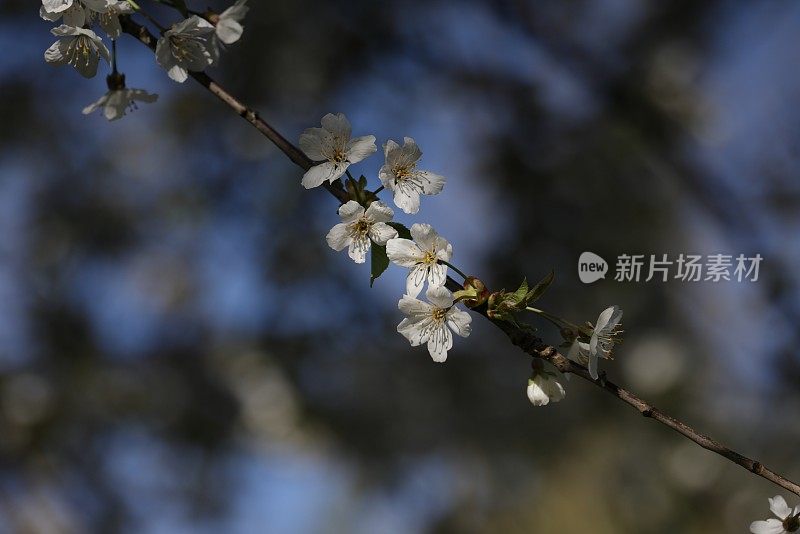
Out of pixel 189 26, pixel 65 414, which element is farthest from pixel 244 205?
pixel 189 26

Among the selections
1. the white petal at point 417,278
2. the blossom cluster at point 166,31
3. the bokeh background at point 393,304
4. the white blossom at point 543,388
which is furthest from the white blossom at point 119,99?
the bokeh background at point 393,304

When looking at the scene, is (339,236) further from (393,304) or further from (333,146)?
(393,304)

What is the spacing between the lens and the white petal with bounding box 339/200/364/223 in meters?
0.48

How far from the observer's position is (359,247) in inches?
19.8

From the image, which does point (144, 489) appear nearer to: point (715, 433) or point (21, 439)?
point (21, 439)

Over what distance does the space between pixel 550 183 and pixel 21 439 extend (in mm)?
1839

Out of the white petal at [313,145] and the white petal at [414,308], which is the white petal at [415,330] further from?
the white petal at [313,145]

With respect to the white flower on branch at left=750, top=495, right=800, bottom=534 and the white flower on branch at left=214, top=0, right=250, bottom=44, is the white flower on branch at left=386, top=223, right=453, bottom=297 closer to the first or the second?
the white flower on branch at left=214, top=0, right=250, bottom=44

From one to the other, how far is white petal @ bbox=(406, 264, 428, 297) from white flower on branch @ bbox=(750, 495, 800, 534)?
29 cm

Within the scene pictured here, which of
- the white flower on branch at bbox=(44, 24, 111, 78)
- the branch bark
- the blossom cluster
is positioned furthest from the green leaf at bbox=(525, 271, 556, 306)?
the white flower on branch at bbox=(44, 24, 111, 78)

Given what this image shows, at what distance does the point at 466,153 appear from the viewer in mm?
2232

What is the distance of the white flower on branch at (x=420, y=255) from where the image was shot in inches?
19.1

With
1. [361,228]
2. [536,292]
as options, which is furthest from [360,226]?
[536,292]

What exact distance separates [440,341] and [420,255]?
6cm
